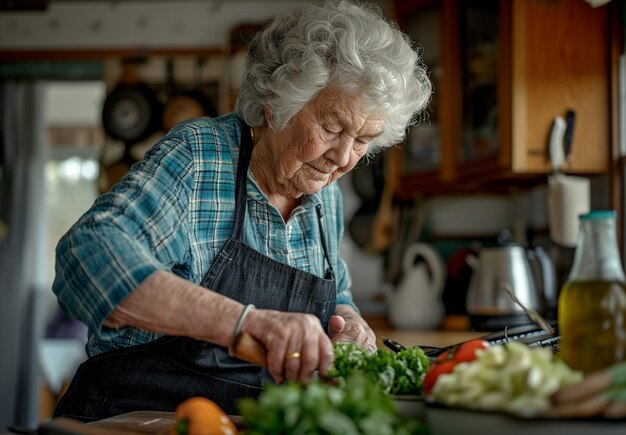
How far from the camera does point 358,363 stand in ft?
3.70

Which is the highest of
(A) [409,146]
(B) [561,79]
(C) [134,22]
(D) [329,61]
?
(C) [134,22]

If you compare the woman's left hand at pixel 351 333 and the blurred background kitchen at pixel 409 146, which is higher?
the blurred background kitchen at pixel 409 146

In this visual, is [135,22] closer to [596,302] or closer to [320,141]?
[320,141]

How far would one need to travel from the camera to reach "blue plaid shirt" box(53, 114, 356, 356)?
1.24 metres

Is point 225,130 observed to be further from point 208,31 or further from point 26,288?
point 26,288

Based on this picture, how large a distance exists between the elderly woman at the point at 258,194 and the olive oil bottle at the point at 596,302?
0.51 metres

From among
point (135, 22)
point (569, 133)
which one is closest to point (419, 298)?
point (569, 133)

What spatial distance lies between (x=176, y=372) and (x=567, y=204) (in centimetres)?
182

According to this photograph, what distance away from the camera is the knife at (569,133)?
299 cm

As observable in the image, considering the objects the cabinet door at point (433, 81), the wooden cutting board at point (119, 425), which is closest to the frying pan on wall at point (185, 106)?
the cabinet door at point (433, 81)

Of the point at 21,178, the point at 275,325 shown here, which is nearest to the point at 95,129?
the point at 21,178

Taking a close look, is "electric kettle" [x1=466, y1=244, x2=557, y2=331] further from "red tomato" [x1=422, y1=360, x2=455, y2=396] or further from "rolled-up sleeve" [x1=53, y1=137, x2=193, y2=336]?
"red tomato" [x1=422, y1=360, x2=455, y2=396]

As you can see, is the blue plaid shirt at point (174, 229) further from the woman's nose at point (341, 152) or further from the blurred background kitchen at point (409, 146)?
the blurred background kitchen at point (409, 146)

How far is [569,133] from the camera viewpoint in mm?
2994
